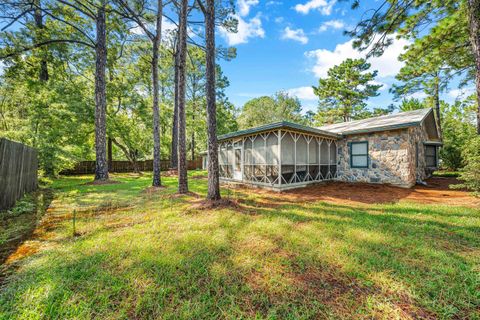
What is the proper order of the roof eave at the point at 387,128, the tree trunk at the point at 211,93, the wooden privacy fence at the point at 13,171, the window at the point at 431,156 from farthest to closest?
1. the window at the point at 431,156
2. the roof eave at the point at 387,128
3. the tree trunk at the point at 211,93
4. the wooden privacy fence at the point at 13,171

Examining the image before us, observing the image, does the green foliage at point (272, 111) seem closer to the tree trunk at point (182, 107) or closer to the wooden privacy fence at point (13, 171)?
the tree trunk at point (182, 107)

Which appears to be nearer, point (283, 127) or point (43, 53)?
point (283, 127)

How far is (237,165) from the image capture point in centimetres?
1066

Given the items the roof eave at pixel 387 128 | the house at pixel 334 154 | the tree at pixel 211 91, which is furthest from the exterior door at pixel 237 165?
the roof eave at pixel 387 128

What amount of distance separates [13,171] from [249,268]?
7.07 metres

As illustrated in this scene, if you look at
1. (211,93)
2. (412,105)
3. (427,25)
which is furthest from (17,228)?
(412,105)

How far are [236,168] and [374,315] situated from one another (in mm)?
9130

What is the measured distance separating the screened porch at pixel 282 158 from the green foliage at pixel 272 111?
754 inches

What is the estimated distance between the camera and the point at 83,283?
7.04 feet

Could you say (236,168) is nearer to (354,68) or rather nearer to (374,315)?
(374,315)

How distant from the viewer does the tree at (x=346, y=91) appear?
801 inches

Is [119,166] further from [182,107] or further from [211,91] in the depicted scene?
[211,91]

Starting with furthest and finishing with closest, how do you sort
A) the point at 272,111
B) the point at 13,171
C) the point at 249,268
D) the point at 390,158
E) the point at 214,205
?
the point at 272,111 < the point at 390,158 < the point at 214,205 < the point at 13,171 < the point at 249,268

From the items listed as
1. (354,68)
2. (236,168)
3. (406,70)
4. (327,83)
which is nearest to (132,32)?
(236,168)
